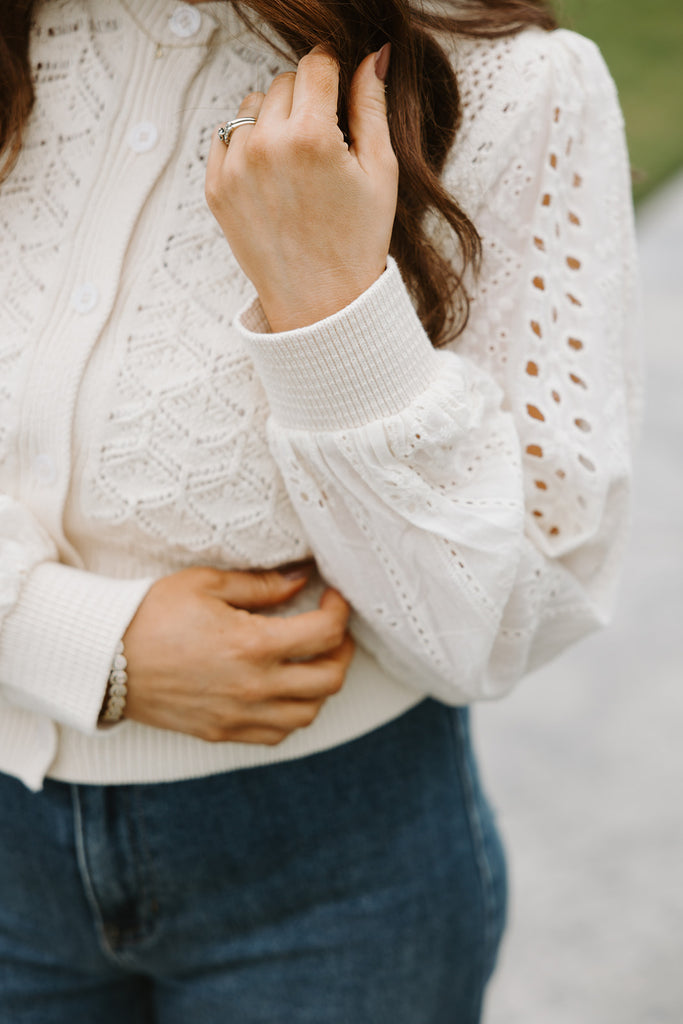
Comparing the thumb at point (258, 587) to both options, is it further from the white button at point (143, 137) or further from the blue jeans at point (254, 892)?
the white button at point (143, 137)

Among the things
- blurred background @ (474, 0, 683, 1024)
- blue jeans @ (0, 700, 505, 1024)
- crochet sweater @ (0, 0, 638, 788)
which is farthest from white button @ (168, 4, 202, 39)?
blue jeans @ (0, 700, 505, 1024)

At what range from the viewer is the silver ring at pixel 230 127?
2.61 ft

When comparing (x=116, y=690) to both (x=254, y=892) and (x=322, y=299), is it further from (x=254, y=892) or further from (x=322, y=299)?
(x=322, y=299)

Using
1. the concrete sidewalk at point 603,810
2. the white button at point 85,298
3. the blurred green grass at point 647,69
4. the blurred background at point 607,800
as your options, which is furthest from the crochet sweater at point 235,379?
the blurred green grass at point 647,69

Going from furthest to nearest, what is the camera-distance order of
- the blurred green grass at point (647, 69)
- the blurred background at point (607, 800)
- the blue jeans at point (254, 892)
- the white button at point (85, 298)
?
the blurred green grass at point (647, 69) < the blurred background at point (607, 800) < the blue jeans at point (254, 892) < the white button at point (85, 298)

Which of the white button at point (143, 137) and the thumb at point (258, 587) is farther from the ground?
the white button at point (143, 137)

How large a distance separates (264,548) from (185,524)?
0.08 metres

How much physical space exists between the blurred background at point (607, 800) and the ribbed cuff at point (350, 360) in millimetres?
447

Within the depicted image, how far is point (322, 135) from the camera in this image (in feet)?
2.44

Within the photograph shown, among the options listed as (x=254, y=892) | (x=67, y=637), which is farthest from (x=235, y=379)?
(x=254, y=892)

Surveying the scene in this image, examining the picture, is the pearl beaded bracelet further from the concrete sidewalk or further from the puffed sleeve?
the concrete sidewalk

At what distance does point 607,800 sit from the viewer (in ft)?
7.09

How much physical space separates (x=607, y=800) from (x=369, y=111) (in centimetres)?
177

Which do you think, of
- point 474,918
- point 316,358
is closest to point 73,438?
point 316,358
